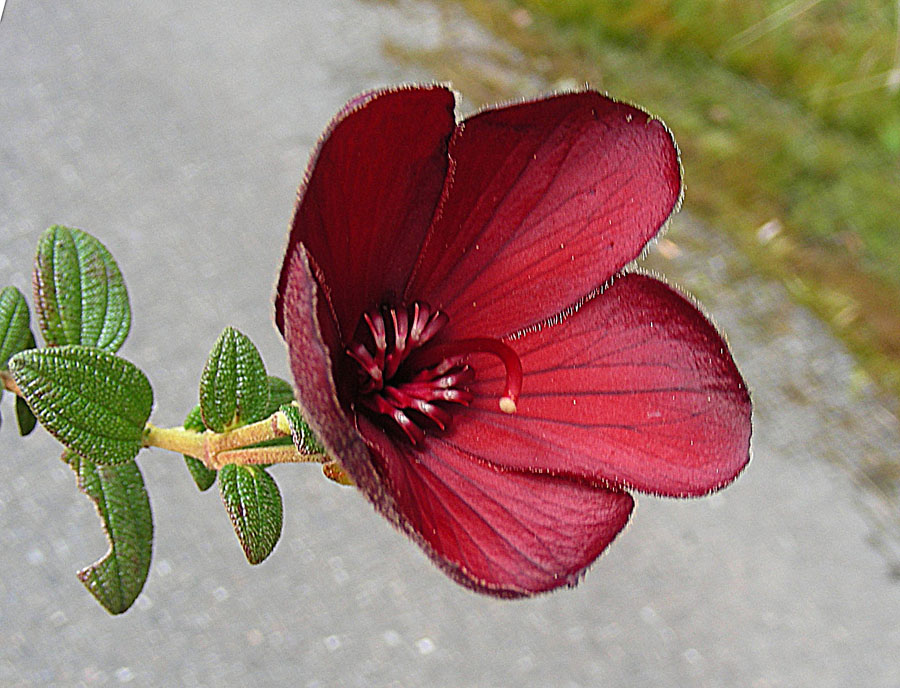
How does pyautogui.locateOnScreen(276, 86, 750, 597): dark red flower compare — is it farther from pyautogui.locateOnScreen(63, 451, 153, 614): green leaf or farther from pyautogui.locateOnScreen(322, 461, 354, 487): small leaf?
pyautogui.locateOnScreen(63, 451, 153, 614): green leaf

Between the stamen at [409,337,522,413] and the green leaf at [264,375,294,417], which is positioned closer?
the stamen at [409,337,522,413]

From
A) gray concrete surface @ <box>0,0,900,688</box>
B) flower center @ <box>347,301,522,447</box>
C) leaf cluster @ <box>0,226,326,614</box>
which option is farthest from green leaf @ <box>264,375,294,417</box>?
gray concrete surface @ <box>0,0,900,688</box>

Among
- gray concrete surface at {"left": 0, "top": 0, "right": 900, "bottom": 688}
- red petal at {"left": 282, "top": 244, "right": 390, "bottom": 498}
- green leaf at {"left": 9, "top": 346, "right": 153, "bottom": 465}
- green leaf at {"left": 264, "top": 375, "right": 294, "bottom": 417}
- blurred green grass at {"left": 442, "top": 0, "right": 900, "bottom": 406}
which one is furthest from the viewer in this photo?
blurred green grass at {"left": 442, "top": 0, "right": 900, "bottom": 406}

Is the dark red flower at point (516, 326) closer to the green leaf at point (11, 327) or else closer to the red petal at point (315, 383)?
the red petal at point (315, 383)

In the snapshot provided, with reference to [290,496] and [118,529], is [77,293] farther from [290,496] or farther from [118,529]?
[290,496]

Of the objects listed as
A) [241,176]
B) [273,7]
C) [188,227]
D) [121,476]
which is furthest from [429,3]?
[121,476]

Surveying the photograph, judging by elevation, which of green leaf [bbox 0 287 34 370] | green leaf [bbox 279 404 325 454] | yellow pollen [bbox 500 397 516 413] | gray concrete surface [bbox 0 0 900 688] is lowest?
gray concrete surface [bbox 0 0 900 688]
